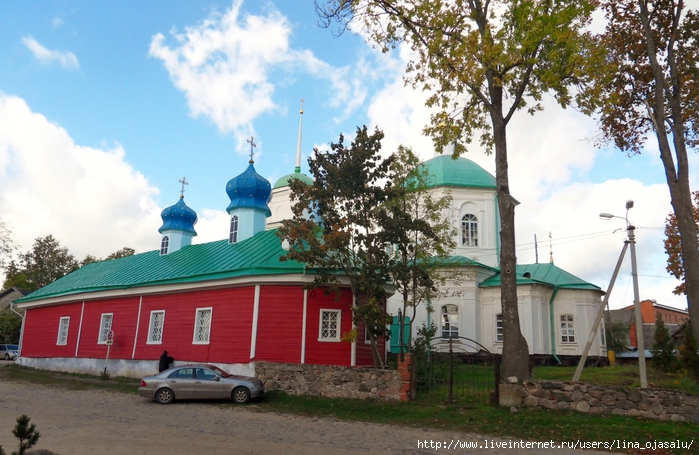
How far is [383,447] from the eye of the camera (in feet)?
31.7

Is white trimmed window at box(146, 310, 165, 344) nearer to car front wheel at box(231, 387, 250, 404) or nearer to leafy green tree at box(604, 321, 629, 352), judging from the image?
car front wheel at box(231, 387, 250, 404)

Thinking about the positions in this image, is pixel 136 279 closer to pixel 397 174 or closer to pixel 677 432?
pixel 397 174

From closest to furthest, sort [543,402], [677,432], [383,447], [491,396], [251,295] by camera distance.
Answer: [383,447] < [677,432] < [543,402] < [491,396] < [251,295]

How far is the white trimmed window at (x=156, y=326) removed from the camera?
20.2 metres

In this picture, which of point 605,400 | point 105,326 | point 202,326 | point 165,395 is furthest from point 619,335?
A: point 165,395

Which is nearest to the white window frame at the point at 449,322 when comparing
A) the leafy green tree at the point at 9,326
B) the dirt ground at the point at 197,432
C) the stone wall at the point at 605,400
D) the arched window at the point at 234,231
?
the arched window at the point at 234,231

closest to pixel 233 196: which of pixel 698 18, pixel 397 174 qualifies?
pixel 397 174

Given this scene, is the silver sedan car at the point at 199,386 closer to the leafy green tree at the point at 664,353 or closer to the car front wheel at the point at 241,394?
the car front wheel at the point at 241,394

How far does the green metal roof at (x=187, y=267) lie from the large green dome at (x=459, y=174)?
11310mm

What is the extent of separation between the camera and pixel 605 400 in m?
11.9

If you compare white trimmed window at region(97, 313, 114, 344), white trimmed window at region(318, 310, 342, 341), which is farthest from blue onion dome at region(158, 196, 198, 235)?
white trimmed window at region(318, 310, 342, 341)

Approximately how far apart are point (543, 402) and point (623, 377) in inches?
147

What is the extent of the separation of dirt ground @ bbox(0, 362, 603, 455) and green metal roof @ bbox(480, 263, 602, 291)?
605 inches

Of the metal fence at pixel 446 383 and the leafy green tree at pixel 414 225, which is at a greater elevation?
the leafy green tree at pixel 414 225
